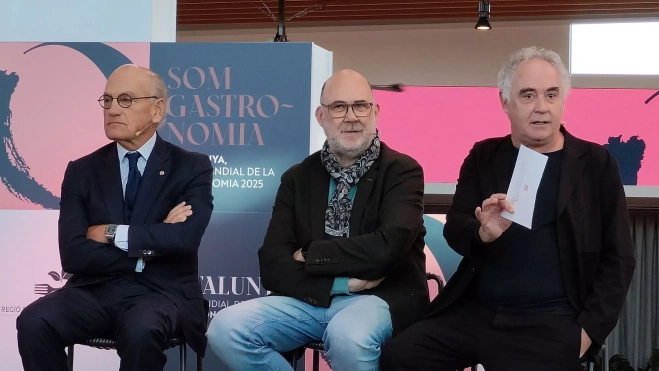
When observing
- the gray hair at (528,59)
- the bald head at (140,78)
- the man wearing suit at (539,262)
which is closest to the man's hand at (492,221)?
the man wearing suit at (539,262)

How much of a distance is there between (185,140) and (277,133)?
1.53 feet

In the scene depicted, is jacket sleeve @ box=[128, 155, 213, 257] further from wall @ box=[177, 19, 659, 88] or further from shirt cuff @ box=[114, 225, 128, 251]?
wall @ box=[177, 19, 659, 88]

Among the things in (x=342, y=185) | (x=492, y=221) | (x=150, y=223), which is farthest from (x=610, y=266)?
(x=150, y=223)

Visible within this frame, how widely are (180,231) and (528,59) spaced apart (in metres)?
1.42

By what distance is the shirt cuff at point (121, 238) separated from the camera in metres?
3.02

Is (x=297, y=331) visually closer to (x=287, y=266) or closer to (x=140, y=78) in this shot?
(x=287, y=266)

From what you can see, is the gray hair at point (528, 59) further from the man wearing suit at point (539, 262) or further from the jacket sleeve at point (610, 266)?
the jacket sleeve at point (610, 266)

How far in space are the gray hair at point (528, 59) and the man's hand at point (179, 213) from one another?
1.27 m

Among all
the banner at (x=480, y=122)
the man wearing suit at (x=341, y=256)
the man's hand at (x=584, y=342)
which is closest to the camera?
the man's hand at (x=584, y=342)

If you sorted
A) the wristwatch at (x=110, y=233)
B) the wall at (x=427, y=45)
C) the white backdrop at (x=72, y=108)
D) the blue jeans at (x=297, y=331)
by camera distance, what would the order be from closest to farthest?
1. the blue jeans at (x=297, y=331)
2. the wristwatch at (x=110, y=233)
3. the white backdrop at (x=72, y=108)
4. the wall at (x=427, y=45)

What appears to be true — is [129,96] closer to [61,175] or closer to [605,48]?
[61,175]

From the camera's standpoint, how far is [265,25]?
12.2 metres

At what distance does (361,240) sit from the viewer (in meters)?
2.94

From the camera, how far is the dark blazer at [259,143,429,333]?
2.95m
